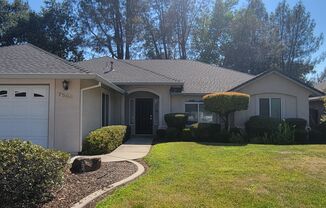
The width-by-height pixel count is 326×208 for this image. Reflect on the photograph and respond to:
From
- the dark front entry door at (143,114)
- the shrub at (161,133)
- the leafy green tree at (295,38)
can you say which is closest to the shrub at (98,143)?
the shrub at (161,133)

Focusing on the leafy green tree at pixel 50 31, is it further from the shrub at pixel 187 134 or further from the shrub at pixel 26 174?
the shrub at pixel 26 174

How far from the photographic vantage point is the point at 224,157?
1116 centimetres

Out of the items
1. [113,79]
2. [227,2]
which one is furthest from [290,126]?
[227,2]

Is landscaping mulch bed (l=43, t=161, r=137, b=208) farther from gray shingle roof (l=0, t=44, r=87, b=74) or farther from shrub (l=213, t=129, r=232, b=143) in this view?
shrub (l=213, t=129, r=232, b=143)

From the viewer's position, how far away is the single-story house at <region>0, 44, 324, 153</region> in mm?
12312

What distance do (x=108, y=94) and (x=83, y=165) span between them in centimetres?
985

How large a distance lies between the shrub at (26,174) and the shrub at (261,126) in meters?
13.4

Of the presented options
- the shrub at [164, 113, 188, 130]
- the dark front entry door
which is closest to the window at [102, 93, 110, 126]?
the shrub at [164, 113, 188, 130]

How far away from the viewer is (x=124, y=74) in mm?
20781

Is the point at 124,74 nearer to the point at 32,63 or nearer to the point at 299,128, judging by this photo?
the point at 32,63

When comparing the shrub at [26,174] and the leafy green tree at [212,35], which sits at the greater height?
the leafy green tree at [212,35]

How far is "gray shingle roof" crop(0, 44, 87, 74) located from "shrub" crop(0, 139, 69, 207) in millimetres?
6044

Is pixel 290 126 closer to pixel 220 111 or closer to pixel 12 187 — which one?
pixel 220 111

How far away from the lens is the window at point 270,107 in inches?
786
